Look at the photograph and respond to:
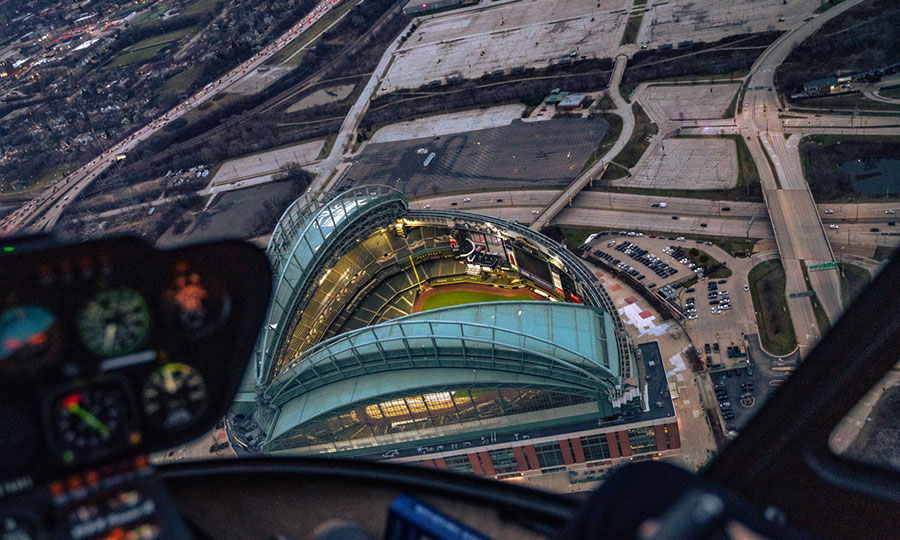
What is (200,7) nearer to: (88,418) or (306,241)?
(306,241)

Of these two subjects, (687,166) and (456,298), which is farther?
(687,166)

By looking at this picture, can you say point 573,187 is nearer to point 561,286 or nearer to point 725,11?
point 561,286

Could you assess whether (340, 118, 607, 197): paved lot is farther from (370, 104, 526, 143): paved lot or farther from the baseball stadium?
the baseball stadium

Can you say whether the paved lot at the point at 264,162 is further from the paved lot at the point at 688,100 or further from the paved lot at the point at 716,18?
the paved lot at the point at 716,18

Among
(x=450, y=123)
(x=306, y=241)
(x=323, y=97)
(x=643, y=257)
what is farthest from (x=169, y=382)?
(x=323, y=97)

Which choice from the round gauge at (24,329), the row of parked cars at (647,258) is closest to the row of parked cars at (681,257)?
the row of parked cars at (647,258)

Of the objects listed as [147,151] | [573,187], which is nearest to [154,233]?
[147,151]

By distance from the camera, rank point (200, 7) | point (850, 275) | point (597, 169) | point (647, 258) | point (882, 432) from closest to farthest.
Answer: point (882, 432) < point (850, 275) < point (647, 258) < point (597, 169) < point (200, 7)
